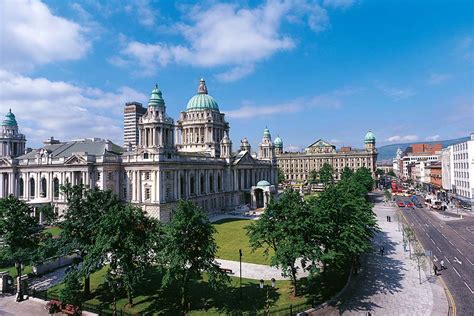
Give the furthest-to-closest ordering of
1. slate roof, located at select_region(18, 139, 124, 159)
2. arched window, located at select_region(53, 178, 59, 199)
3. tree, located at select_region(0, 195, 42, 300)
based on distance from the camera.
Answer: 1. slate roof, located at select_region(18, 139, 124, 159)
2. arched window, located at select_region(53, 178, 59, 199)
3. tree, located at select_region(0, 195, 42, 300)

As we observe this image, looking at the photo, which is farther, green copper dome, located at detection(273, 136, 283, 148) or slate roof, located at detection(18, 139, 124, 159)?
green copper dome, located at detection(273, 136, 283, 148)

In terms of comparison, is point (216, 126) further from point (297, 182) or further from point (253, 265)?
point (297, 182)

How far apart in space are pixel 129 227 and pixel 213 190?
59.4 meters

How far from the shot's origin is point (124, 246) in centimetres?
2814

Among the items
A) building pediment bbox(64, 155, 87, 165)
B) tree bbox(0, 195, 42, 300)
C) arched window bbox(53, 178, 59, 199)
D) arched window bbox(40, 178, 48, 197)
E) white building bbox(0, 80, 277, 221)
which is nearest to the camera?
tree bbox(0, 195, 42, 300)

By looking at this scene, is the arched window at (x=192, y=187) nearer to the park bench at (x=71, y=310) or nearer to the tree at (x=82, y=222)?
the tree at (x=82, y=222)

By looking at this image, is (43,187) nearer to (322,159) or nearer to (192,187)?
(192,187)

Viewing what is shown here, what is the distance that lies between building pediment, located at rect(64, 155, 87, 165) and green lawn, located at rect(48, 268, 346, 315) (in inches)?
1536

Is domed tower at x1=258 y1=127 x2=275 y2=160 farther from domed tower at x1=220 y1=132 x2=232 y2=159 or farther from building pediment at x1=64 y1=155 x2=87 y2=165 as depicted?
building pediment at x1=64 y1=155 x2=87 y2=165

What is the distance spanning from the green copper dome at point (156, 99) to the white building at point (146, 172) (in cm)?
22

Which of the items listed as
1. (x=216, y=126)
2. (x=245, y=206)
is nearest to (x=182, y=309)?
(x=245, y=206)

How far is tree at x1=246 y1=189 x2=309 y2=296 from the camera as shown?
29141mm

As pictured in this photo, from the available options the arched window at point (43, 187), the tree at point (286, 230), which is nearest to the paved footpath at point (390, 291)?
the tree at point (286, 230)

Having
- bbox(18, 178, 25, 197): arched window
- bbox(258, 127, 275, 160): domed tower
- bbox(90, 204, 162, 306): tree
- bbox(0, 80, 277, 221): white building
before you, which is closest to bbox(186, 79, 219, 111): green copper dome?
bbox(0, 80, 277, 221): white building
